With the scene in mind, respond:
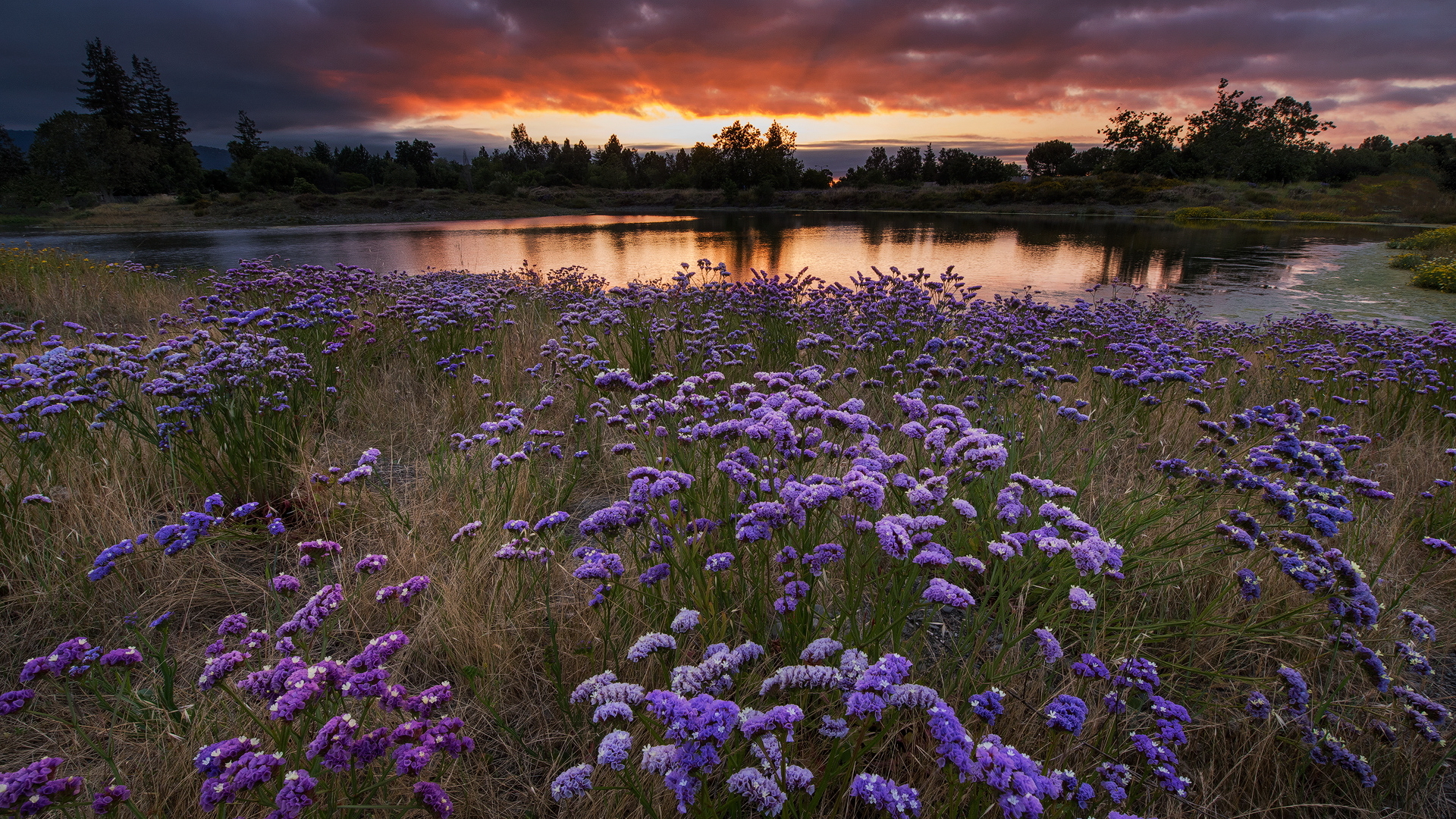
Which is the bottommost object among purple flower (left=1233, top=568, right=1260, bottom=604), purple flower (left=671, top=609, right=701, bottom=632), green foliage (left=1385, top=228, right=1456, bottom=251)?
purple flower (left=1233, top=568, right=1260, bottom=604)

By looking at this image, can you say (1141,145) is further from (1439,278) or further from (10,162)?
(10,162)

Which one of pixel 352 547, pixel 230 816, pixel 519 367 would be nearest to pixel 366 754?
pixel 230 816

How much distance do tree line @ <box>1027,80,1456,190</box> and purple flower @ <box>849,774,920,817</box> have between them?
328 ft

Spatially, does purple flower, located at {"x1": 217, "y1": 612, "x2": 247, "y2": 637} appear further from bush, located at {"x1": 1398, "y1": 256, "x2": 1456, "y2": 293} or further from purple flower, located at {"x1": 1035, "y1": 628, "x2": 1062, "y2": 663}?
bush, located at {"x1": 1398, "y1": 256, "x2": 1456, "y2": 293}

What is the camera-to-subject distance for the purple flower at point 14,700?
173cm

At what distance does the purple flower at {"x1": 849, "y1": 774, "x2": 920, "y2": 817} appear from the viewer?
4.91ft

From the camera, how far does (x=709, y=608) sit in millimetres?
2566

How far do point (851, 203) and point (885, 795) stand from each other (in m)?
86.8

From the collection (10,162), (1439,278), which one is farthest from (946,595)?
(10,162)

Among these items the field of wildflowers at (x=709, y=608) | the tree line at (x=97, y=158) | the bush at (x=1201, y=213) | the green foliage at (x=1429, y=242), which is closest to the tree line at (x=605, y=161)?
the tree line at (x=97, y=158)

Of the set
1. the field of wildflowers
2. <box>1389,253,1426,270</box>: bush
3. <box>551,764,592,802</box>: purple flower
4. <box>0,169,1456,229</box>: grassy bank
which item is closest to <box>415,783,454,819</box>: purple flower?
the field of wildflowers

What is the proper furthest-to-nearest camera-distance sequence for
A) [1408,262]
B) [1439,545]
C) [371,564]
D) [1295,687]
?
[1408,262] → [1439,545] → [371,564] → [1295,687]

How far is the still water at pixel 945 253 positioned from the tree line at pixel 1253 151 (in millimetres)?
37577

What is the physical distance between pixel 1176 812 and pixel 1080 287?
19.4 metres
